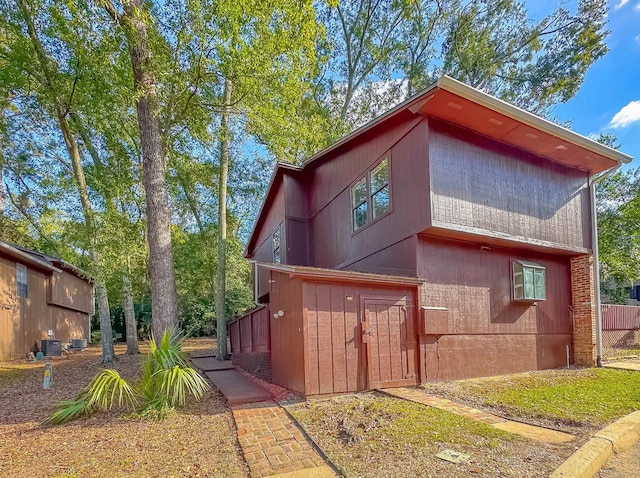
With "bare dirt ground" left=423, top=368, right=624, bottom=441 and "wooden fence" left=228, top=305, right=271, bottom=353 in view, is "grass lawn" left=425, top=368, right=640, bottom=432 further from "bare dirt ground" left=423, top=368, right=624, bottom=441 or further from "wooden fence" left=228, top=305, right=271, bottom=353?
"wooden fence" left=228, top=305, right=271, bottom=353

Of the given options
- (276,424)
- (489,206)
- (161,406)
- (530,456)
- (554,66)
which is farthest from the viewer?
(554,66)

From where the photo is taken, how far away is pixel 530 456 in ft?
11.3

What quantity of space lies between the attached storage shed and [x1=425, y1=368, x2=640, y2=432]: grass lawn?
98 centimetres

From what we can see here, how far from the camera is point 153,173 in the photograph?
7957 mm

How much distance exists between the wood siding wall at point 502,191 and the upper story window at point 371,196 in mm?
1345

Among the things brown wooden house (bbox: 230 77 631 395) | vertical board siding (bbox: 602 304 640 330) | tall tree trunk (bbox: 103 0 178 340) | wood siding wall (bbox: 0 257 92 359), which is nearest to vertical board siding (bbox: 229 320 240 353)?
brown wooden house (bbox: 230 77 631 395)

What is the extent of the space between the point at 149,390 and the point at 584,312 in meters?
9.77

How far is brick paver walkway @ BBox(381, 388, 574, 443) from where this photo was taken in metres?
4.02

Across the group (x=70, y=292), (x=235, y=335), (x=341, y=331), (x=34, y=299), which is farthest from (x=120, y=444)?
(x=70, y=292)

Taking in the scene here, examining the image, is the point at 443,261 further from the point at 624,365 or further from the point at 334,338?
the point at 624,365

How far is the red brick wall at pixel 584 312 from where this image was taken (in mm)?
8867

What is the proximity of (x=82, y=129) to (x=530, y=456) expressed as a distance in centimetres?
1305

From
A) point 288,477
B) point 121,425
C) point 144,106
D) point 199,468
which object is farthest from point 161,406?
point 144,106

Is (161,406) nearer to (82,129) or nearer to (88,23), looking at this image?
(88,23)
